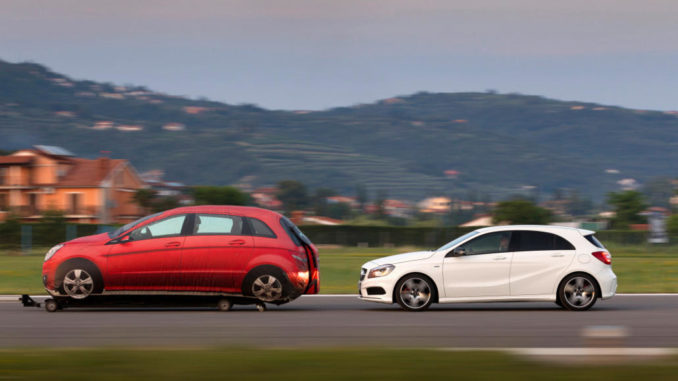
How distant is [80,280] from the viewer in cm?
1383

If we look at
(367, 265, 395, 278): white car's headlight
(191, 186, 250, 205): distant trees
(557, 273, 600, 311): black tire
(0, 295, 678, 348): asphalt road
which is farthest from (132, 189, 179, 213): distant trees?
(557, 273, 600, 311): black tire

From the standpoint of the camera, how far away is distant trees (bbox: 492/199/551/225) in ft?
265

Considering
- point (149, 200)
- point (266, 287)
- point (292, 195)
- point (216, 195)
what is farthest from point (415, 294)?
point (292, 195)

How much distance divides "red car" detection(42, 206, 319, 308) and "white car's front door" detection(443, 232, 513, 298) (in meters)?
2.31

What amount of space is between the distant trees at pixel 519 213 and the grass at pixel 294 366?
74.0 metres

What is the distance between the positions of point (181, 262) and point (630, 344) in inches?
272

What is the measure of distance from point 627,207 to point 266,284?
8429 centimetres

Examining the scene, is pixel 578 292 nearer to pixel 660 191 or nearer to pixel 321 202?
pixel 321 202

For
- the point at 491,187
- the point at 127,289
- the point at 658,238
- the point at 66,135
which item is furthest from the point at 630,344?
the point at 66,135

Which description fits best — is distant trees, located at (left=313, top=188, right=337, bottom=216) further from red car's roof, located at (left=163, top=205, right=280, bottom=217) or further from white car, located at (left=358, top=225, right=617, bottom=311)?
white car, located at (left=358, top=225, right=617, bottom=311)

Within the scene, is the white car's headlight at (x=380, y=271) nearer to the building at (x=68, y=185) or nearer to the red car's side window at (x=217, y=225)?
the red car's side window at (x=217, y=225)

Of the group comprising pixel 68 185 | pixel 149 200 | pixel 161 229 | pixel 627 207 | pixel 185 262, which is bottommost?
pixel 185 262

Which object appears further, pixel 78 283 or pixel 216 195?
pixel 216 195

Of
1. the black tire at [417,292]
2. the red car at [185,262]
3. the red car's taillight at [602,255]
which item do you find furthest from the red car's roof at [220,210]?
the red car's taillight at [602,255]
